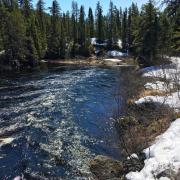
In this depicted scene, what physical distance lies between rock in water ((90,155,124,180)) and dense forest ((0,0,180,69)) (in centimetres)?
718

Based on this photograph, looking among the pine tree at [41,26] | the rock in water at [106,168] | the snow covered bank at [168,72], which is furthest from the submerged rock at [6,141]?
the pine tree at [41,26]

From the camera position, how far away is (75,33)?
305ft

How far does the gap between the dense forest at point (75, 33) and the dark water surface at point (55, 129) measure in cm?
768

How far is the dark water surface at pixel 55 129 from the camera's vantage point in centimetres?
1584

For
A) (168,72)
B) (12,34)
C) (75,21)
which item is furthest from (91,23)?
(168,72)

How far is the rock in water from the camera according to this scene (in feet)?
45.8

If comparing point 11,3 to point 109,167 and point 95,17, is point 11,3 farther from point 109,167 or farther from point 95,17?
point 109,167

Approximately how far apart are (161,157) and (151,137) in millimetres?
3967

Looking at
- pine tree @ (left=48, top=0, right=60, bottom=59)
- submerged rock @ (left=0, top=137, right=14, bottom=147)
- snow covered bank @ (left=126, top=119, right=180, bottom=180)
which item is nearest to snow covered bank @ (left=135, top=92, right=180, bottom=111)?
snow covered bank @ (left=126, top=119, right=180, bottom=180)

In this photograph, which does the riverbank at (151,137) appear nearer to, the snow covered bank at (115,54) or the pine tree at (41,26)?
the pine tree at (41,26)

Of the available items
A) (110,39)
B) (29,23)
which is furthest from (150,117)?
(110,39)

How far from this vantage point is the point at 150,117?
20.2 meters

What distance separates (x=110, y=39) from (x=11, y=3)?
34.0 m

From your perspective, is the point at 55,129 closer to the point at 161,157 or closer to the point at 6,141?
the point at 6,141
